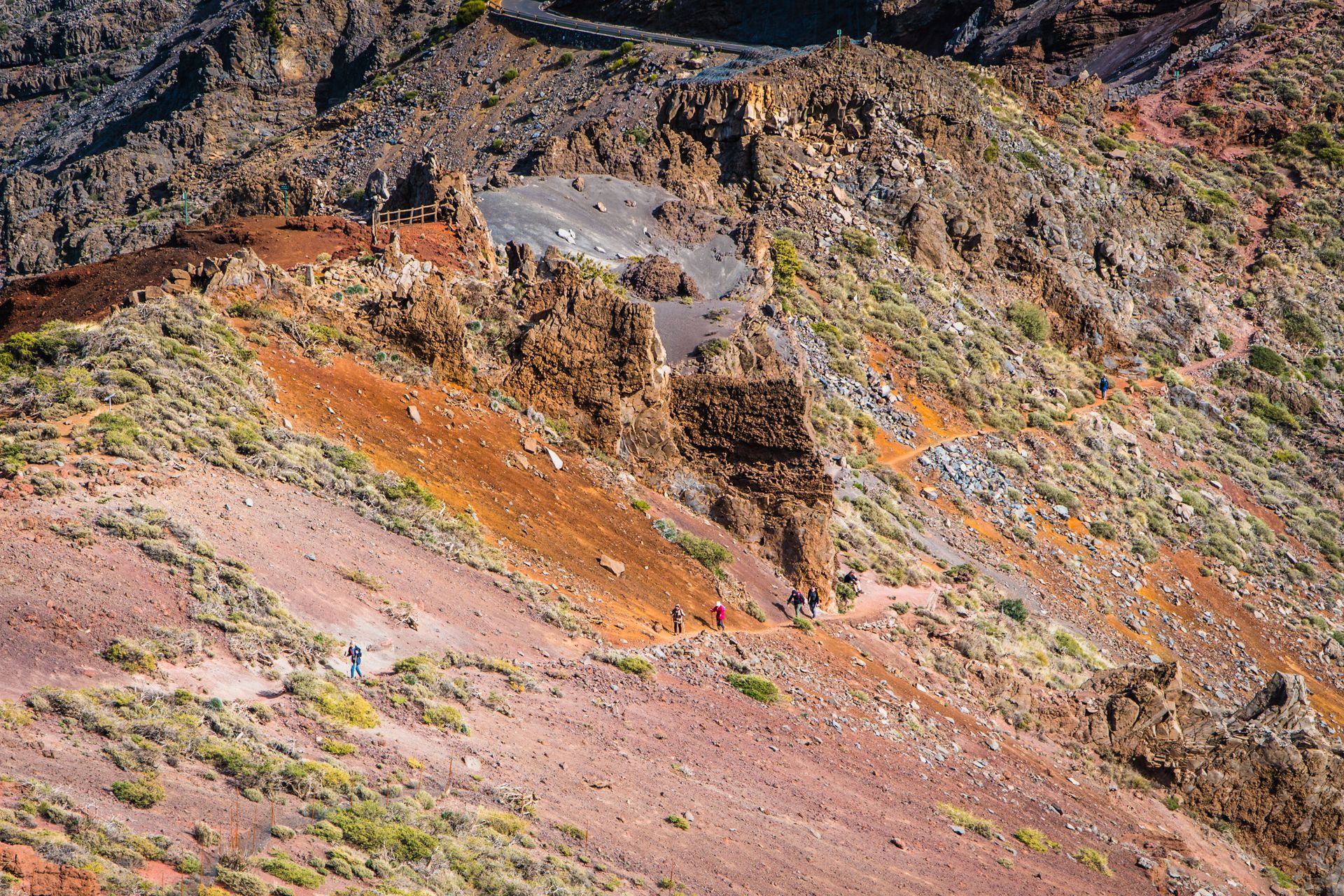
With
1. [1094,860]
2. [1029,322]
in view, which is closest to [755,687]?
[1094,860]

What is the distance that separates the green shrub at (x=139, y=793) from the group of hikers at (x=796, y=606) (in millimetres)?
13389

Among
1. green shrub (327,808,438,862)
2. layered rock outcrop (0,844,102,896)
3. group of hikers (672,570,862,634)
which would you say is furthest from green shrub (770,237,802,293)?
layered rock outcrop (0,844,102,896)

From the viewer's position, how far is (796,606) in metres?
28.0

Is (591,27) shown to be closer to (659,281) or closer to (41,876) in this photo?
(659,281)

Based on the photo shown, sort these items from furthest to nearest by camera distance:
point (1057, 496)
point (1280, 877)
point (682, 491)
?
point (1057, 496) < point (682, 491) < point (1280, 877)

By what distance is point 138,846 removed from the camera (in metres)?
11.0

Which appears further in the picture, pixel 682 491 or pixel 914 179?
pixel 914 179

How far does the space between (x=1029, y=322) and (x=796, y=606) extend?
92.9 ft

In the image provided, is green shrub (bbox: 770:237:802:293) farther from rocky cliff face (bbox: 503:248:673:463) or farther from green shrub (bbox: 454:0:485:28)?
green shrub (bbox: 454:0:485:28)

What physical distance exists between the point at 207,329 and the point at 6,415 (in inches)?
211

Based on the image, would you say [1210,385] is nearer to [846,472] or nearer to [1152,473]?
[1152,473]

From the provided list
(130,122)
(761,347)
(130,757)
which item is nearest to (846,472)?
(761,347)

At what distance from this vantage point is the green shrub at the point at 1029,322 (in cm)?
5166

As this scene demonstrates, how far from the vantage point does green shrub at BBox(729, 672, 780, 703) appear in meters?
23.1
